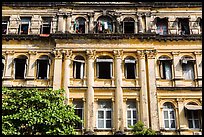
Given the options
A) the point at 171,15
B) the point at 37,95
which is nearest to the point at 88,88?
the point at 37,95

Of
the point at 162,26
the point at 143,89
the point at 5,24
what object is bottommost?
the point at 143,89

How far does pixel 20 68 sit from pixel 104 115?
19.6 ft

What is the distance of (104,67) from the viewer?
62.4ft

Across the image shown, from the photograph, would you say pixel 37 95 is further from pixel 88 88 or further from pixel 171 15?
pixel 171 15

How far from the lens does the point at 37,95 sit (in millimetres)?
13953

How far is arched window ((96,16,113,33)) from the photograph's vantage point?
19.8 meters

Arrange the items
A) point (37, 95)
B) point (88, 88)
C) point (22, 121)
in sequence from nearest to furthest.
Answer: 1. point (22, 121)
2. point (37, 95)
3. point (88, 88)

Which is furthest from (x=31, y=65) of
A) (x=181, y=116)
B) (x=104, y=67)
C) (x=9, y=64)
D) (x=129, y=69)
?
(x=181, y=116)

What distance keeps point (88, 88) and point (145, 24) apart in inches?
222

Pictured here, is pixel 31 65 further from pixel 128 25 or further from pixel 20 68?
pixel 128 25

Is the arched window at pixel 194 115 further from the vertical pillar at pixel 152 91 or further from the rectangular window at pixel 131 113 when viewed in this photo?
the rectangular window at pixel 131 113

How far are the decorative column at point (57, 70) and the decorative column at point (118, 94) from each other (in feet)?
10.9

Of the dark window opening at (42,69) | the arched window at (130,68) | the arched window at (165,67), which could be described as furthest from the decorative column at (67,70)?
the arched window at (165,67)

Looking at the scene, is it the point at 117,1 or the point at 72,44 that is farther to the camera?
the point at 117,1
